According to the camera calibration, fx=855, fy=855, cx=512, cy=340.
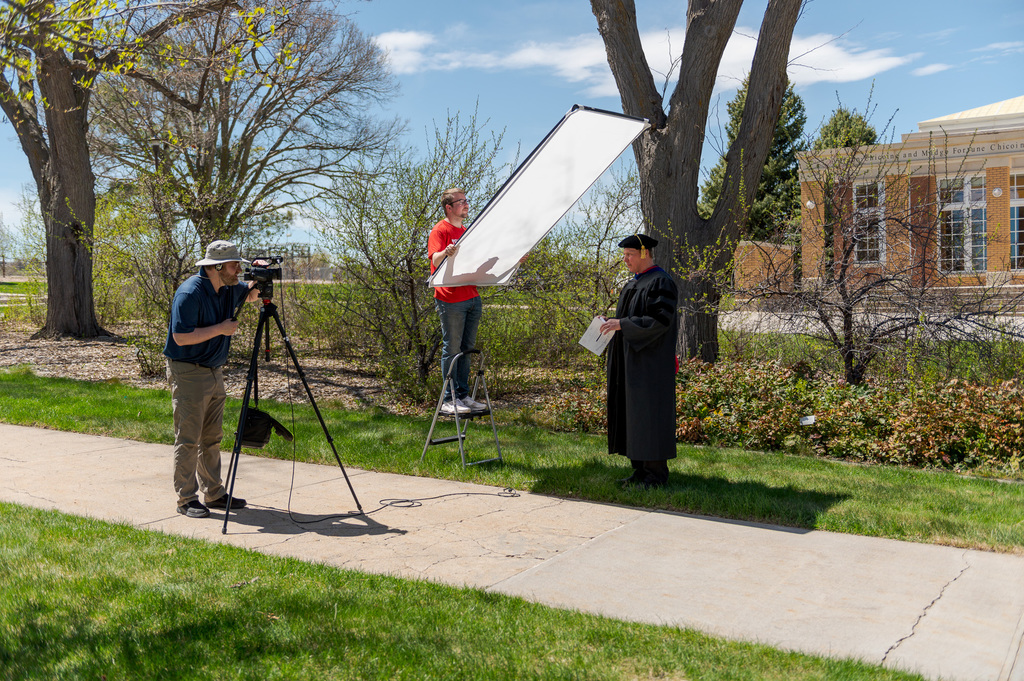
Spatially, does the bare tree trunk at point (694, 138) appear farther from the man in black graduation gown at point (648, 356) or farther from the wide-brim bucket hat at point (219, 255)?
the wide-brim bucket hat at point (219, 255)

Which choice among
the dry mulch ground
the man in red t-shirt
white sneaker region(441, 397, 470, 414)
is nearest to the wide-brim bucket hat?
the man in red t-shirt

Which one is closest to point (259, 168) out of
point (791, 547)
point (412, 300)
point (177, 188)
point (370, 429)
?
point (177, 188)

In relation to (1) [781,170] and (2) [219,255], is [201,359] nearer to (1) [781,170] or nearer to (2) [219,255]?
(2) [219,255]

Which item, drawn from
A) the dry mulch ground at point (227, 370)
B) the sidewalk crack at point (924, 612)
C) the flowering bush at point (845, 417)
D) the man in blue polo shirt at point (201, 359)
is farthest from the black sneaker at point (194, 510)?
the flowering bush at point (845, 417)

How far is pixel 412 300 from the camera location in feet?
37.5

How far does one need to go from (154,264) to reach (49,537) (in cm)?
874

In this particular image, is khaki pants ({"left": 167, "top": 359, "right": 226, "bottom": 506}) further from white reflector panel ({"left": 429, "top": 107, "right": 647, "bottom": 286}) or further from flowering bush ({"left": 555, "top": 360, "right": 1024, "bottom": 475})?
flowering bush ({"left": 555, "top": 360, "right": 1024, "bottom": 475})

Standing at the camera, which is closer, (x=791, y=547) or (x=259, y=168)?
(x=791, y=547)

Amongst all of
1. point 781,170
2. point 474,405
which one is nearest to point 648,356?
point 474,405

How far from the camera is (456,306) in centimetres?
789

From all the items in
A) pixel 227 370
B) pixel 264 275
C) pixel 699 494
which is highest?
pixel 264 275

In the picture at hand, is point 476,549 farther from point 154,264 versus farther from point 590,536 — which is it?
point 154,264

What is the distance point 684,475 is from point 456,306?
8.33 feet

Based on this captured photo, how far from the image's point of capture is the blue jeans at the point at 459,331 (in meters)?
7.91
